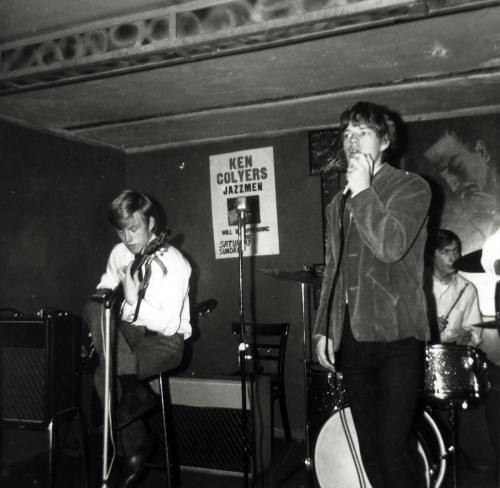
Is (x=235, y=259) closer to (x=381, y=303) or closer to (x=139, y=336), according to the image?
(x=139, y=336)

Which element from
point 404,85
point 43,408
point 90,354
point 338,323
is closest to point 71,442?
point 90,354

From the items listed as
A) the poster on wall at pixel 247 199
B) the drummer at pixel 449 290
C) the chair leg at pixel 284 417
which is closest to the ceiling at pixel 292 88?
the poster on wall at pixel 247 199

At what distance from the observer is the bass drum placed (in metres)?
2.81

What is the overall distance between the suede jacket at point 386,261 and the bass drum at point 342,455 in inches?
48.4

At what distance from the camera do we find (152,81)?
3.25m

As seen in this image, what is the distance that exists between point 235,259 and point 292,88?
1.78 metres

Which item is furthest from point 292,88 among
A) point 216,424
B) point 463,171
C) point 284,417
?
point 284,417

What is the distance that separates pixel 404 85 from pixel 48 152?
9.20 ft

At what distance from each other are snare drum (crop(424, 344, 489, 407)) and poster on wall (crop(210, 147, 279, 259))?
2.01 meters

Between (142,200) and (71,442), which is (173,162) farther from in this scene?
(71,442)

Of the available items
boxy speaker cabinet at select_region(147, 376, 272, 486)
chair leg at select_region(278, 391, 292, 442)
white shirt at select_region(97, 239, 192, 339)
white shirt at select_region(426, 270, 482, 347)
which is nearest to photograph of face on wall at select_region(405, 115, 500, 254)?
white shirt at select_region(426, 270, 482, 347)

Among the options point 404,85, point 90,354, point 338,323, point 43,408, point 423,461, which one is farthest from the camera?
point 404,85

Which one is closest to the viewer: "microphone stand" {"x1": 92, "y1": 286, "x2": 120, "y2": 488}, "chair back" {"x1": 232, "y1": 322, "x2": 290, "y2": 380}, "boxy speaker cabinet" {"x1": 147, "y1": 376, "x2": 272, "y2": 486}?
"microphone stand" {"x1": 92, "y1": 286, "x2": 120, "y2": 488}

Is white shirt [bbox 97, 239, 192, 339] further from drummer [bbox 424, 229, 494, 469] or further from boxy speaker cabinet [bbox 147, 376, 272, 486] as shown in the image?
drummer [bbox 424, 229, 494, 469]
